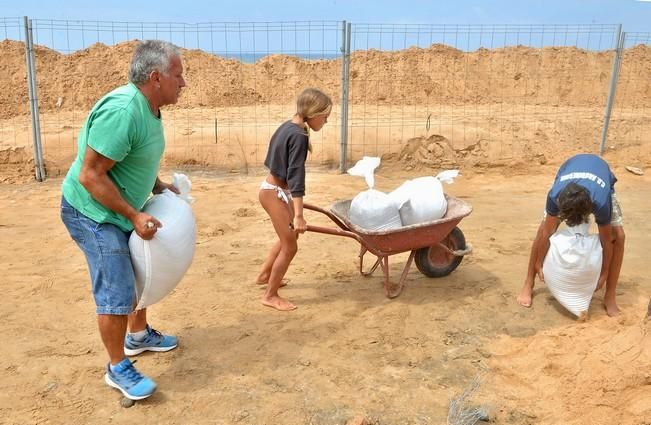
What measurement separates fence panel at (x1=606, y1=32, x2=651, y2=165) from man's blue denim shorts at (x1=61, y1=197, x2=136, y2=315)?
9129 mm

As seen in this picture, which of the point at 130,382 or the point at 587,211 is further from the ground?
the point at 587,211

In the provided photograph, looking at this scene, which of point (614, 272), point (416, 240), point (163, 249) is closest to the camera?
point (163, 249)

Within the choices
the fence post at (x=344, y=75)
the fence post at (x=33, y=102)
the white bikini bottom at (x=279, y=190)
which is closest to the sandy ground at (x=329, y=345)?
the white bikini bottom at (x=279, y=190)

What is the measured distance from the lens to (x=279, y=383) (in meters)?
3.30

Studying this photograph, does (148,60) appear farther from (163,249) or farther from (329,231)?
(329,231)

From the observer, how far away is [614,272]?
13.1 feet

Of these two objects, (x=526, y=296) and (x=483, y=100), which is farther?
(x=483, y=100)

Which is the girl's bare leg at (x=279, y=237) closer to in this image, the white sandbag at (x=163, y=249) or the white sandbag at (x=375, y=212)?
the white sandbag at (x=375, y=212)

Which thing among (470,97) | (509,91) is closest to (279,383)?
(470,97)

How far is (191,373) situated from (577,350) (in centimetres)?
226

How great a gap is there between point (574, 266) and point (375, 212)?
1361mm

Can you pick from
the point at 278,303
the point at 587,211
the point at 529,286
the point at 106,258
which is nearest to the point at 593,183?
the point at 587,211

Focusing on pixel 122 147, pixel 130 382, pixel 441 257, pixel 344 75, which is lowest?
pixel 130 382

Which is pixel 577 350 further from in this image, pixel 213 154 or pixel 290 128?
pixel 213 154
